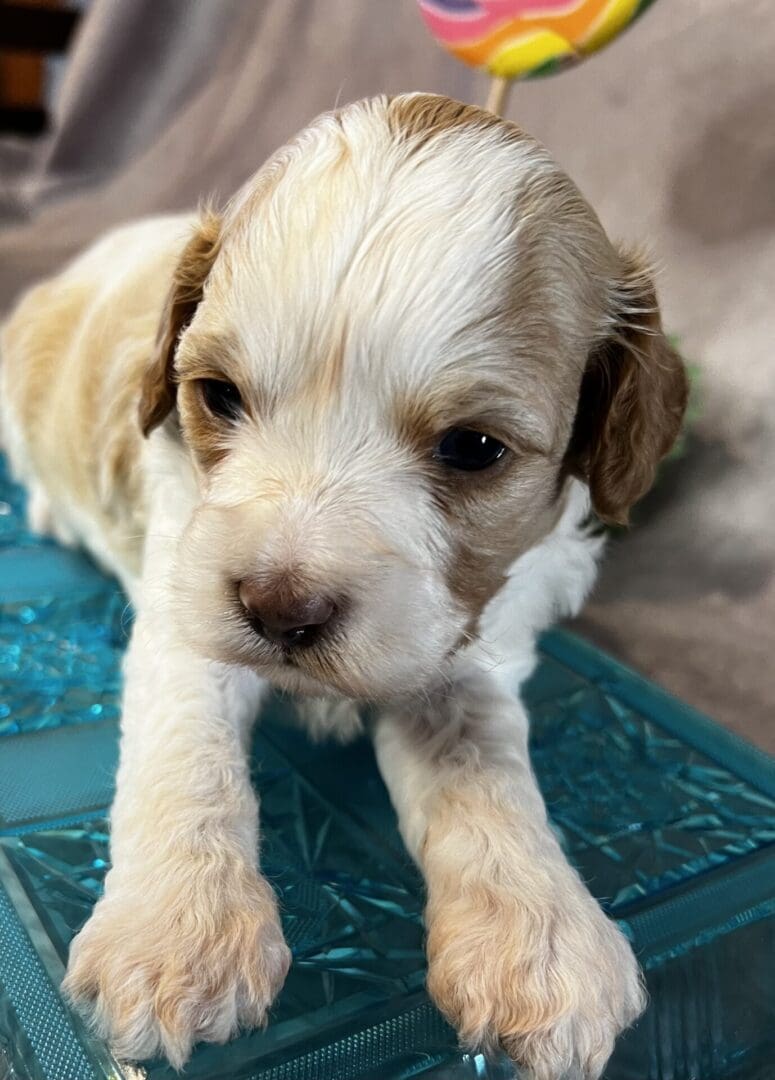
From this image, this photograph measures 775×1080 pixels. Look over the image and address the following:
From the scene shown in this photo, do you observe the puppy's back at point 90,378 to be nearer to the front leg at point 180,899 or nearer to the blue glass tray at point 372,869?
the blue glass tray at point 372,869

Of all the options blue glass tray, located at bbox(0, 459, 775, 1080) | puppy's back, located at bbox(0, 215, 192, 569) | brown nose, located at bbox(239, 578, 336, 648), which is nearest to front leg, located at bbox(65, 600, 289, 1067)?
blue glass tray, located at bbox(0, 459, 775, 1080)

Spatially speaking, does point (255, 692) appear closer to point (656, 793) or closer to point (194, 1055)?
point (194, 1055)

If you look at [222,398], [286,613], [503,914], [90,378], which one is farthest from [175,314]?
[503,914]

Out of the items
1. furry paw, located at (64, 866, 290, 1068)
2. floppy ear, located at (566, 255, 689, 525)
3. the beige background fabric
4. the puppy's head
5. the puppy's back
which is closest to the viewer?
furry paw, located at (64, 866, 290, 1068)

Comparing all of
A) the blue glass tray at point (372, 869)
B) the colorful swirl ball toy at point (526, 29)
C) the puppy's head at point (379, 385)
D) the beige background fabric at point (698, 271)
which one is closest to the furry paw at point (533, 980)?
the blue glass tray at point (372, 869)

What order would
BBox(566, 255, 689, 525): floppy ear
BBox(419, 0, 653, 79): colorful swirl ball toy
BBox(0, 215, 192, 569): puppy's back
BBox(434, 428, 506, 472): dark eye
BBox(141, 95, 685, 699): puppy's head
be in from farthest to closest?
BBox(0, 215, 192, 569): puppy's back, BBox(419, 0, 653, 79): colorful swirl ball toy, BBox(566, 255, 689, 525): floppy ear, BBox(434, 428, 506, 472): dark eye, BBox(141, 95, 685, 699): puppy's head

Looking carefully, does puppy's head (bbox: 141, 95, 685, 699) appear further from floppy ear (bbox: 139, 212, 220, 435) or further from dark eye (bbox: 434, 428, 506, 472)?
floppy ear (bbox: 139, 212, 220, 435)

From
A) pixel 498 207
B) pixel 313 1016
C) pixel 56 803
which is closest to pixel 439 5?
pixel 498 207
